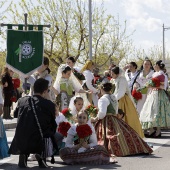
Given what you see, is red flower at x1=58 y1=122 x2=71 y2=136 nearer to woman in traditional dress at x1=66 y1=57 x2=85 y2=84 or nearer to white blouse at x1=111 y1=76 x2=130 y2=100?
white blouse at x1=111 y1=76 x2=130 y2=100

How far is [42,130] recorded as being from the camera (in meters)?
10.4

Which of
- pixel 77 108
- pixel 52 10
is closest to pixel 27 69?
pixel 77 108

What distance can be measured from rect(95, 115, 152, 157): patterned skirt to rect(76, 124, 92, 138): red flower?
4.07 feet

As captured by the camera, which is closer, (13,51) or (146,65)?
(13,51)

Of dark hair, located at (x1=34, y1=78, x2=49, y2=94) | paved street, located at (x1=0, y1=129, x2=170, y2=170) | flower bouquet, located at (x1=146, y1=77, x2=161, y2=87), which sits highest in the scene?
flower bouquet, located at (x1=146, y1=77, x2=161, y2=87)

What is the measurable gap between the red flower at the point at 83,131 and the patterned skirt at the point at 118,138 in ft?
4.07

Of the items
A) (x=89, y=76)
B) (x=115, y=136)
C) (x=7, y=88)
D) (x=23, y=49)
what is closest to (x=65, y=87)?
(x=23, y=49)

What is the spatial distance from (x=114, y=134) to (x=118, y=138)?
0.16m

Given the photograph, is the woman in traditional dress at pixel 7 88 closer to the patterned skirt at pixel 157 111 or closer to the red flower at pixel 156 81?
the patterned skirt at pixel 157 111

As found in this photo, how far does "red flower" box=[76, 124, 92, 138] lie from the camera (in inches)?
430

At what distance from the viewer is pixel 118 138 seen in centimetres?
1212

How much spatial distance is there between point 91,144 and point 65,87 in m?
3.51

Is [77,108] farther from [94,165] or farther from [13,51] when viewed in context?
[13,51]

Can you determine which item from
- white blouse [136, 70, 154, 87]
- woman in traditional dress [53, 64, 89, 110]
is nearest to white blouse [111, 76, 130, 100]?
woman in traditional dress [53, 64, 89, 110]
